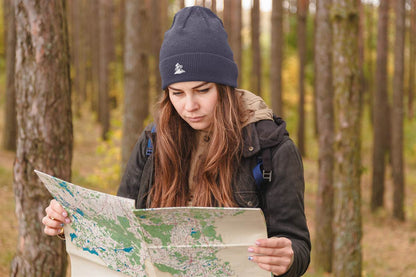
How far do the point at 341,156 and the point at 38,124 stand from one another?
367 cm

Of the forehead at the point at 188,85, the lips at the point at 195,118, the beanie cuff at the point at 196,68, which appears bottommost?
the lips at the point at 195,118

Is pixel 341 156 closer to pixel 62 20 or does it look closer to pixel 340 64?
pixel 340 64

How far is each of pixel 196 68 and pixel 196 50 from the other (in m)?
0.08

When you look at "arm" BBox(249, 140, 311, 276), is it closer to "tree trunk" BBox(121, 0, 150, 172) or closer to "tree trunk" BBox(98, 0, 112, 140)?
"tree trunk" BBox(121, 0, 150, 172)

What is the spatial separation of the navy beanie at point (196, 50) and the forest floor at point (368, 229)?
467 cm

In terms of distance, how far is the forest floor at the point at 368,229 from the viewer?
7.66m

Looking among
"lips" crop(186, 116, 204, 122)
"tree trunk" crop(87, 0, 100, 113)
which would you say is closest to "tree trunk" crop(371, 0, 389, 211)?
"lips" crop(186, 116, 204, 122)

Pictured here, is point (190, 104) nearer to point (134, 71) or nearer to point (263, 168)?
point (263, 168)

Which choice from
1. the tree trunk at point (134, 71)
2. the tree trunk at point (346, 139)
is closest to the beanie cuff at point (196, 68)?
the tree trunk at point (346, 139)

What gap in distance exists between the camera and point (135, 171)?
2209 millimetres

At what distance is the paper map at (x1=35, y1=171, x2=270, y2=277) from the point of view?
164cm

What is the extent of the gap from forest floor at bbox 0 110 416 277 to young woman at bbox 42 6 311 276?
14.6 feet

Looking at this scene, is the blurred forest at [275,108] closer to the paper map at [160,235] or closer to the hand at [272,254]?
the paper map at [160,235]

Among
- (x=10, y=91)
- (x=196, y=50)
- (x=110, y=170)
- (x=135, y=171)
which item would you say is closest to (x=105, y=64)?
(x=10, y=91)
